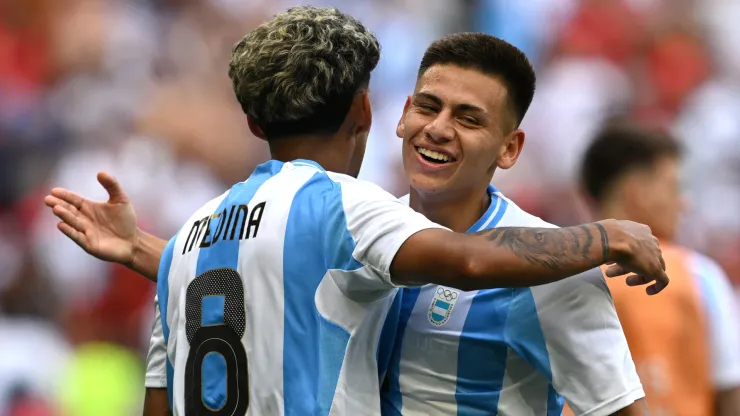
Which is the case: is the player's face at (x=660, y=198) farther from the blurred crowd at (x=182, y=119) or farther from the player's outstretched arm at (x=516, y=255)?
the blurred crowd at (x=182, y=119)

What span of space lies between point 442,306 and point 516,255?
470mm

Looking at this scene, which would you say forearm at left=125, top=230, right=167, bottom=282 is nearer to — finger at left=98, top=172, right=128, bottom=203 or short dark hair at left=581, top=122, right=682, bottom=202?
finger at left=98, top=172, right=128, bottom=203

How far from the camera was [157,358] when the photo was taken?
11.5 ft

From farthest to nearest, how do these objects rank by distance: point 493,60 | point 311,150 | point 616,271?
point 493,60 → point 311,150 → point 616,271

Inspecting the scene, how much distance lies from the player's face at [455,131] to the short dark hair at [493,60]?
0.03 metres

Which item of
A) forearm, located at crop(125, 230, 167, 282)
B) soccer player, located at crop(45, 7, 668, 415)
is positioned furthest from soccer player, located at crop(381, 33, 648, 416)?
forearm, located at crop(125, 230, 167, 282)

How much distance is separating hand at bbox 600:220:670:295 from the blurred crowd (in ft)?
16.6

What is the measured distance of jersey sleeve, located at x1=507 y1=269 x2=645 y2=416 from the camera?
114 inches

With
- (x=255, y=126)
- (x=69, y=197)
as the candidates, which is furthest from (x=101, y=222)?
(x=255, y=126)

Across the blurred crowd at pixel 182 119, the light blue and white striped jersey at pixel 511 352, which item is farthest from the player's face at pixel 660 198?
the blurred crowd at pixel 182 119

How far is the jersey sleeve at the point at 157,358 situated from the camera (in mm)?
3486

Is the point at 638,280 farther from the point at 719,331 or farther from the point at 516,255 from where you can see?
the point at 719,331

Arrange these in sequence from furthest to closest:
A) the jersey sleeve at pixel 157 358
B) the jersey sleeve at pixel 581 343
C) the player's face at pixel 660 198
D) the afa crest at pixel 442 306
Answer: the player's face at pixel 660 198 → the jersey sleeve at pixel 157 358 → the afa crest at pixel 442 306 → the jersey sleeve at pixel 581 343

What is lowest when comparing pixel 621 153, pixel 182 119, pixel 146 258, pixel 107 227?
pixel 146 258
